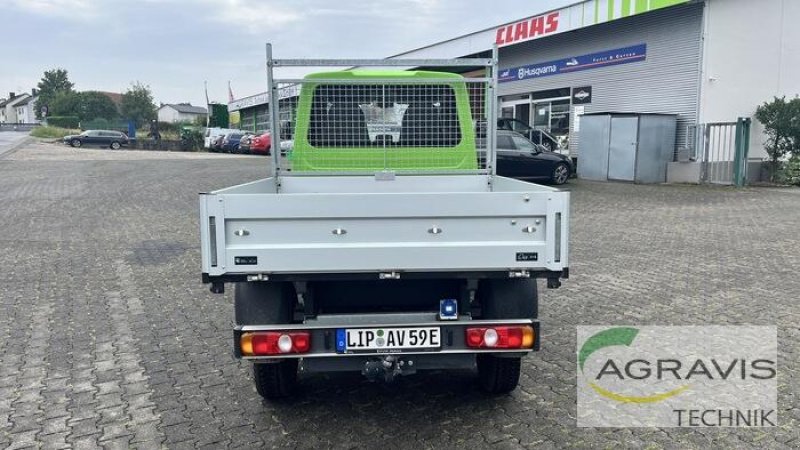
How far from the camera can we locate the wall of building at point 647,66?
59.3 feet

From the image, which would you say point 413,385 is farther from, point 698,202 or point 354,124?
point 698,202

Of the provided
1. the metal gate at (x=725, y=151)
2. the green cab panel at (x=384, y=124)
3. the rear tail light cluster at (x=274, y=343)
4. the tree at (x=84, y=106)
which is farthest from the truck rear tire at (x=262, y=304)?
the tree at (x=84, y=106)

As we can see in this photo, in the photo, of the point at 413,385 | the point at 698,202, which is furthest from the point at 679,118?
the point at 413,385

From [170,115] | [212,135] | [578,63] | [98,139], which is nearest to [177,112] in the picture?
[170,115]

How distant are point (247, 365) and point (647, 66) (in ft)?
59.3

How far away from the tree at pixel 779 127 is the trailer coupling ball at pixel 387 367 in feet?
56.5

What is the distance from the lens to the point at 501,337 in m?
3.47

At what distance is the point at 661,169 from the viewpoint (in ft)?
61.2

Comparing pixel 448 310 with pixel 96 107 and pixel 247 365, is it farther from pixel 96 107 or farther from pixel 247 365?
pixel 96 107

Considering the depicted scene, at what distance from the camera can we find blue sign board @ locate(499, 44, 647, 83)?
20.0m

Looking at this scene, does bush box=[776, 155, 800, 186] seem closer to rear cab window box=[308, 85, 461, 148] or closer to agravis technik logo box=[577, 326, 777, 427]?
agravis technik logo box=[577, 326, 777, 427]

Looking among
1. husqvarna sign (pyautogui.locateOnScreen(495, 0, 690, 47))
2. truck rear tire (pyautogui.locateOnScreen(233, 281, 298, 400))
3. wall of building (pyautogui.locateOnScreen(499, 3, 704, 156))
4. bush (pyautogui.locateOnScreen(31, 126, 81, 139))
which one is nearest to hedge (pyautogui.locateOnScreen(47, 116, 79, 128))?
bush (pyautogui.locateOnScreen(31, 126, 81, 139))

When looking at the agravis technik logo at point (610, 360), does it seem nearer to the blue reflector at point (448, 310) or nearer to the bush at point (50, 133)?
the blue reflector at point (448, 310)

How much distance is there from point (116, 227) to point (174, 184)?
7.04 metres
